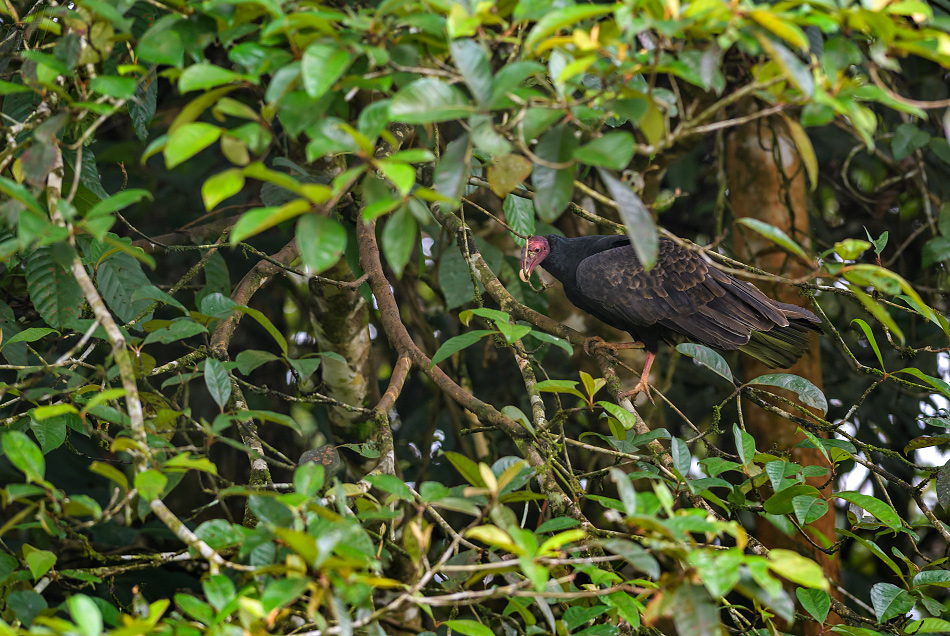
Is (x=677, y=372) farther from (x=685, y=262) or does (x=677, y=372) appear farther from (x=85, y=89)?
(x=85, y=89)

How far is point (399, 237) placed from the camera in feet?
3.99

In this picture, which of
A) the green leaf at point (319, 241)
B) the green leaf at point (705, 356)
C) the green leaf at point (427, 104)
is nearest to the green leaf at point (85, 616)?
the green leaf at point (319, 241)

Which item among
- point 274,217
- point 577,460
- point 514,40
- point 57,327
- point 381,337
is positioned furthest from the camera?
point 381,337

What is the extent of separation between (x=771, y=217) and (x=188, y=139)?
3658 mm

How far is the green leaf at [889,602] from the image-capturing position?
6.08 feet

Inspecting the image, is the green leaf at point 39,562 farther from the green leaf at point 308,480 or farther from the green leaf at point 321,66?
the green leaf at point 321,66

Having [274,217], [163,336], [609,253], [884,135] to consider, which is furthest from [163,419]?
[884,135]

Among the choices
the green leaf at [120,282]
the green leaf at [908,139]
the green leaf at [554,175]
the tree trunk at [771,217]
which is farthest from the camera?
the tree trunk at [771,217]

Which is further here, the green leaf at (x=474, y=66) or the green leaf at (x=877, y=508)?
the green leaf at (x=877, y=508)

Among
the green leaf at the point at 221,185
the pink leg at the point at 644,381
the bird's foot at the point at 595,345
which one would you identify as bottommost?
the pink leg at the point at 644,381

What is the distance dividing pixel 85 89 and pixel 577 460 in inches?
131

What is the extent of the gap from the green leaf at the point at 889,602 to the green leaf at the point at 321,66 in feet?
5.74

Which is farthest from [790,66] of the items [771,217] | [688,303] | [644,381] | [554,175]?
[771,217]

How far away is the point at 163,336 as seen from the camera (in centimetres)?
169
